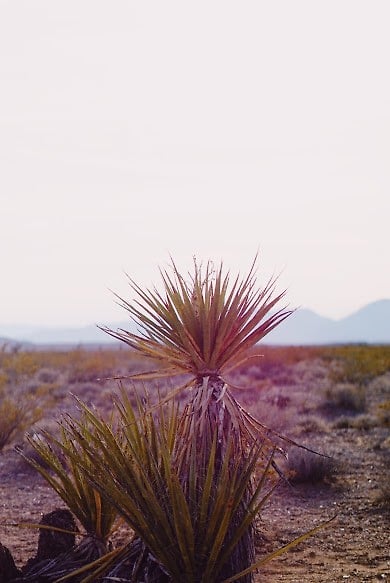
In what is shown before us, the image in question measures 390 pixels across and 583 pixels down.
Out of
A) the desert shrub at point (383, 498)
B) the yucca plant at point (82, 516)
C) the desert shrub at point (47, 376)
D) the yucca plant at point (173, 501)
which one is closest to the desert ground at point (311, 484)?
the desert shrub at point (383, 498)

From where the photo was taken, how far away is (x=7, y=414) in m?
13.6

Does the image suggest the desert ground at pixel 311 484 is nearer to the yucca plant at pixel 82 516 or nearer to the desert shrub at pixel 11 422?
the desert shrub at pixel 11 422

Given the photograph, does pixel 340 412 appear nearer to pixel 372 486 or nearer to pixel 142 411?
pixel 372 486

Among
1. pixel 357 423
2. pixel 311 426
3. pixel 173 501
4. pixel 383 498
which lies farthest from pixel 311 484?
pixel 173 501

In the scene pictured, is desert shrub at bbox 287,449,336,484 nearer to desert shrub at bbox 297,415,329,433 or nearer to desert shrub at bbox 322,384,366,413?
desert shrub at bbox 297,415,329,433

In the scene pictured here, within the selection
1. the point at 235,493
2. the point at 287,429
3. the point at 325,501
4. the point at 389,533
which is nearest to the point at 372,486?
the point at 325,501

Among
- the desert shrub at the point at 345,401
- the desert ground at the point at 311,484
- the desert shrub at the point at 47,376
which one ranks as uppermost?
the desert shrub at the point at 47,376

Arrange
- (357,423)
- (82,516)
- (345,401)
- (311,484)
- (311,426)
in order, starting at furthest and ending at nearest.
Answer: (345,401), (357,423), (311,426), (311,484), (82,516)

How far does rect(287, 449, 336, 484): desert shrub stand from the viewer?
11164 mm

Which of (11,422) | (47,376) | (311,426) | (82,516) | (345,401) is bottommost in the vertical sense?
(82,516)

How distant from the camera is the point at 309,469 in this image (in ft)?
36.6

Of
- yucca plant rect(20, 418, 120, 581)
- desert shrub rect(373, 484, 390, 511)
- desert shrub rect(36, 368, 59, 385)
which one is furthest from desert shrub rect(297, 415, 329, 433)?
desert shrub rect(36, 368, 59, 385)

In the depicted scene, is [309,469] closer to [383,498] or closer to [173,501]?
[383,498]

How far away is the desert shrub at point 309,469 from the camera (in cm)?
1116
